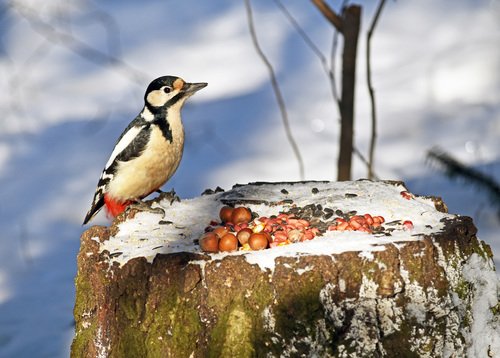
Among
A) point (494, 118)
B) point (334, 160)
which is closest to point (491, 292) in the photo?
point (334, 160)

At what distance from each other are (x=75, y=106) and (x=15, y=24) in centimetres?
113

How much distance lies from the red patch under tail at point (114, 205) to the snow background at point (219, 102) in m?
1.30

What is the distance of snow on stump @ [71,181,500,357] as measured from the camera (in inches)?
106

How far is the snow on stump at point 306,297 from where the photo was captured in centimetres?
269

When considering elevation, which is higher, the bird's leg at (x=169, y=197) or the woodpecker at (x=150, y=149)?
the woodpecker at (x=150, y=149)

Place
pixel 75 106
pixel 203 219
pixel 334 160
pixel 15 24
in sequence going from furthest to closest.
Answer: pixel 15 24 → pixel 75 106 → pixel 334 160 → pixel 203 219

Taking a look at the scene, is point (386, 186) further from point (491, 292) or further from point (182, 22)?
point (182, 22)

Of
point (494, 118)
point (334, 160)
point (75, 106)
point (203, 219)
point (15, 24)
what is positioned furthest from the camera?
point (15, 24)

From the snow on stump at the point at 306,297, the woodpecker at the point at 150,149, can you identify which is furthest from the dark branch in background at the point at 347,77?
the snow on stump at the point at 306,297

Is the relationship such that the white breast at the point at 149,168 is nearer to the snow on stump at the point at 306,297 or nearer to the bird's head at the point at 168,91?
the bird's head at the point at 168,91

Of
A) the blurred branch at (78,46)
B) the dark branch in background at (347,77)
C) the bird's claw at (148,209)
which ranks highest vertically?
the blurred branch at (78,46)

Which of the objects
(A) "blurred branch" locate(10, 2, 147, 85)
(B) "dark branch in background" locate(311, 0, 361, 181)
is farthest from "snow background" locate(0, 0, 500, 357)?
(B) "dark branch in background" locate(311, 0, 361, 181)

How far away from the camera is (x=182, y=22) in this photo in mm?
7797

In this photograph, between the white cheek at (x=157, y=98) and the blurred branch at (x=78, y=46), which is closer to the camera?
the white cheek at (x=157, y=98)
